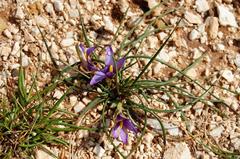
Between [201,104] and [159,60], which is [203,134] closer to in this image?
[201,104]

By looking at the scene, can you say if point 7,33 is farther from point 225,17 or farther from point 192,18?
point 225,17

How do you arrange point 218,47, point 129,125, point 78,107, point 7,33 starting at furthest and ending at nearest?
point 218,47 → point 7,33 → point 78,107 → point 129,125

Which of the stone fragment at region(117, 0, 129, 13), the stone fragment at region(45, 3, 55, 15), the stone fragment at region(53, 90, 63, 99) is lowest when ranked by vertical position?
the stone fragment at region(53, 90, 63, 99)

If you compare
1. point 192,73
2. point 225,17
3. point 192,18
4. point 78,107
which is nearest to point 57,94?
point 78,107

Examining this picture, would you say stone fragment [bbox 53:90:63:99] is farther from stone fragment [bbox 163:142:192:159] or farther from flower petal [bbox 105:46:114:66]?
stone fragment [bbox 163:142:192:159]

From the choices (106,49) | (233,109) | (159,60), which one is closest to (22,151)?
(106,49)

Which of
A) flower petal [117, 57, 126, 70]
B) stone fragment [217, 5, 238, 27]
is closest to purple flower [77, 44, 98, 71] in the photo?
flower petal [117, 57, 126, 70]

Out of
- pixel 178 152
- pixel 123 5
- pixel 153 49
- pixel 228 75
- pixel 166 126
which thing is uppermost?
pixel 123 5
